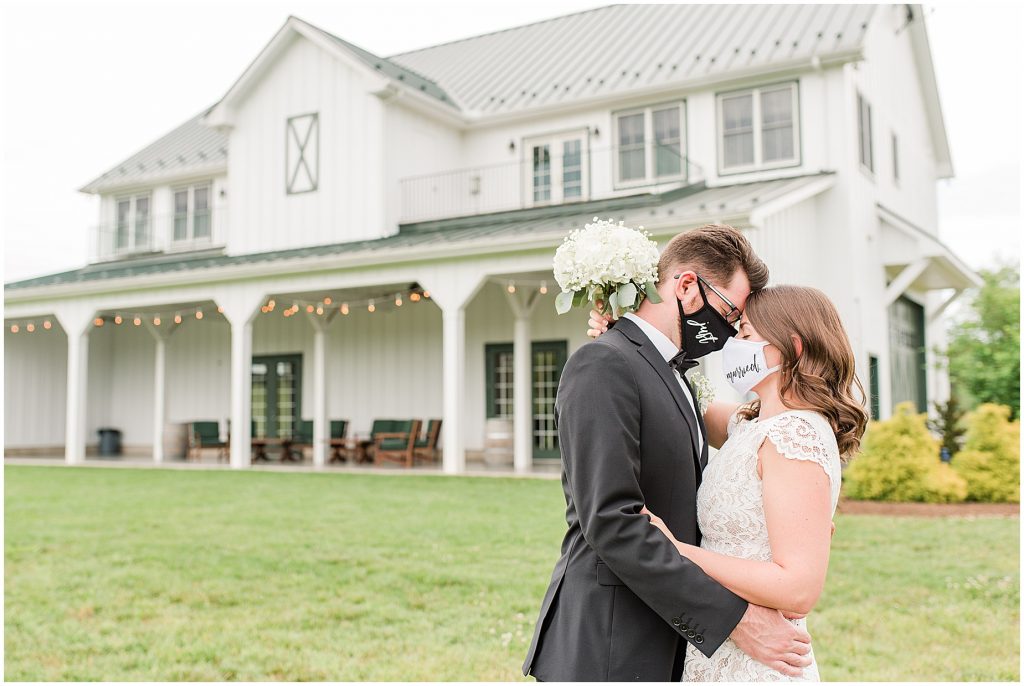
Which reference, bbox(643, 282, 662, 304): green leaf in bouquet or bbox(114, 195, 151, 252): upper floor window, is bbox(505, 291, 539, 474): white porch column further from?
bbox(643, 282, 662, 304): green leaf in bouquet

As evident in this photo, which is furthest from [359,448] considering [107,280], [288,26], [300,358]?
[288,26]

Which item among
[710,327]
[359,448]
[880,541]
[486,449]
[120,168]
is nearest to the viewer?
[710,327]

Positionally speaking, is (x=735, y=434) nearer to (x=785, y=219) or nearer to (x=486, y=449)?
(x=785, y=219)

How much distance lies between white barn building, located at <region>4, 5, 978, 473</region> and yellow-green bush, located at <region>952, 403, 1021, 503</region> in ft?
10.4

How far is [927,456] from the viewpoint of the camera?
12.0 m

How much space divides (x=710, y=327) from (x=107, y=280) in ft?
58.7

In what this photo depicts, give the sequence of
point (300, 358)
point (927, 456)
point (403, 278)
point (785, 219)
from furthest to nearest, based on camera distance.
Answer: point (300, 358) → point (403, 278) → point (785, 219) → point (927, 456)

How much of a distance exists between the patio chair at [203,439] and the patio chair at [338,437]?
7.82ft

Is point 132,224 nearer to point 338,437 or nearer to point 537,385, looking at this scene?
point 338,437

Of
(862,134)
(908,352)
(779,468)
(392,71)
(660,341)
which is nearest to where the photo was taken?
(779,468)

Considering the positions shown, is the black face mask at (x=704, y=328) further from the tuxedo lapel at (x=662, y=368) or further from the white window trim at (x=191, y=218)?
the white window trim at (x=191, y=218)

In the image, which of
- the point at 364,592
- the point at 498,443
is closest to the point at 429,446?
the point at 498,443

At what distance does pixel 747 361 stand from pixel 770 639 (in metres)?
0.73

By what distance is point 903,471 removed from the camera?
1184 centimetres
